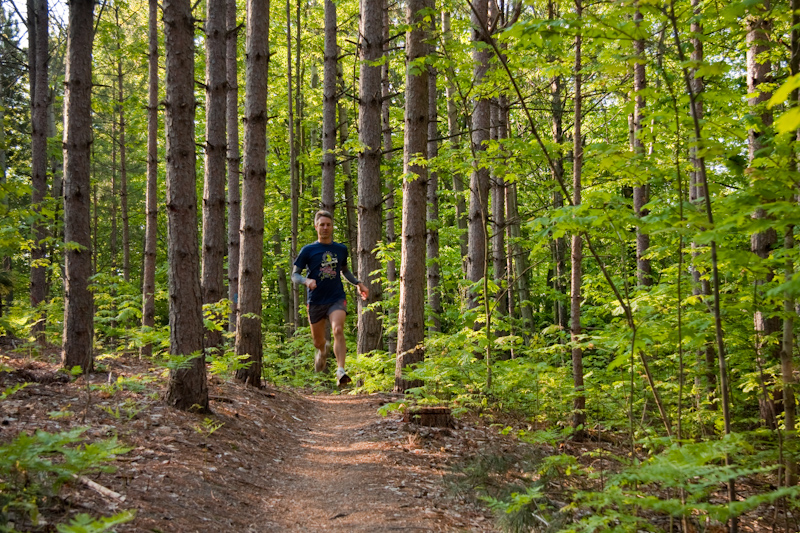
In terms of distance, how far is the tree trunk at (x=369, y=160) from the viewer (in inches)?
401

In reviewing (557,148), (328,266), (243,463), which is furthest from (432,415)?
(557,148)

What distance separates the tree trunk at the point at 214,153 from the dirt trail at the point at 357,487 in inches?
165

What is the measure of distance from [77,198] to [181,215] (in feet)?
8.08

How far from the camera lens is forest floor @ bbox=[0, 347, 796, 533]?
3639 millimetres

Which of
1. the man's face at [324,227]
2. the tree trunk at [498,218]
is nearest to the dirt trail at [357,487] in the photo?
the man's face at [324,227]

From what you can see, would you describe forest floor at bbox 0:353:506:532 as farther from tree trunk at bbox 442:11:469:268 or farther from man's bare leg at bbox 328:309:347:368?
tree trunk at bbox 442:11:469:268

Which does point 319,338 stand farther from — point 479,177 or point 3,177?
point 3,177

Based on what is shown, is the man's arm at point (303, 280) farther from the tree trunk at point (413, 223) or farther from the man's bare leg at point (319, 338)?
the tree trunk at point (413, 223)

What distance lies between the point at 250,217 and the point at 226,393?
297 centimetres

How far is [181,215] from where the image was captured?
5.81m

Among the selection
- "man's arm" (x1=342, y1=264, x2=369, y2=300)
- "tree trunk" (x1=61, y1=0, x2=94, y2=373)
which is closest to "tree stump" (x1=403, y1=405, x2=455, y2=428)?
Result: "man's arm" (x1=342, y1=264, x2=369, y2=300)

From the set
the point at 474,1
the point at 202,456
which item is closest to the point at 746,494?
the point at 202,456

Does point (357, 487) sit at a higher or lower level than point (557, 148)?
lower

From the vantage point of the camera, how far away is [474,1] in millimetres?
10086
